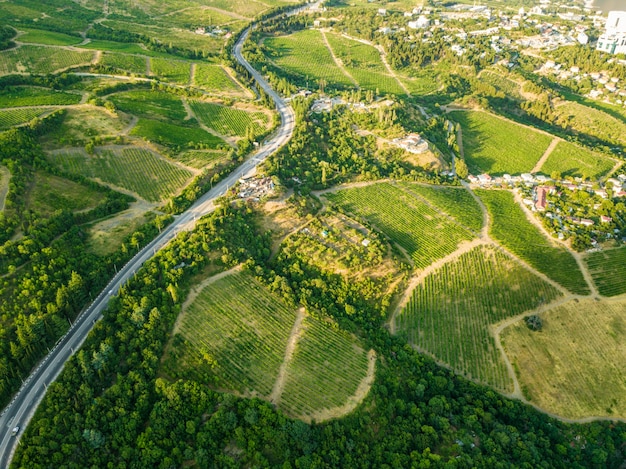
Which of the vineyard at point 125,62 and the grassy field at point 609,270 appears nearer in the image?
the grassy field at point 609,270

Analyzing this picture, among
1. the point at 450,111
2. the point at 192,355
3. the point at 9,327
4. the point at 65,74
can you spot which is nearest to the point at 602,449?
the point at 192,355

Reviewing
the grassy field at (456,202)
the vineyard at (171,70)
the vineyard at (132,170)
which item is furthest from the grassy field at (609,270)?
the vineyard at (171,70)

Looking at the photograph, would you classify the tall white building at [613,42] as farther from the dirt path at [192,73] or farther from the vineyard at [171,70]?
the vineyard at [171,70]

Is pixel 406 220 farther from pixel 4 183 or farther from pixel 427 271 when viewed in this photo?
pixel 4 183

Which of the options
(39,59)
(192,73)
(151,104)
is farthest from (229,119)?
(39,59)

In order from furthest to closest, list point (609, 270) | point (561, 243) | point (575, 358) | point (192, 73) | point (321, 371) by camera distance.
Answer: point (192, 73), point (561, 243), point (609, 270), point (575, 358), point (321, 371)

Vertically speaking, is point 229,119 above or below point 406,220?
above

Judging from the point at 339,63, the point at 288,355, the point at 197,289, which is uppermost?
the point at 339,63
